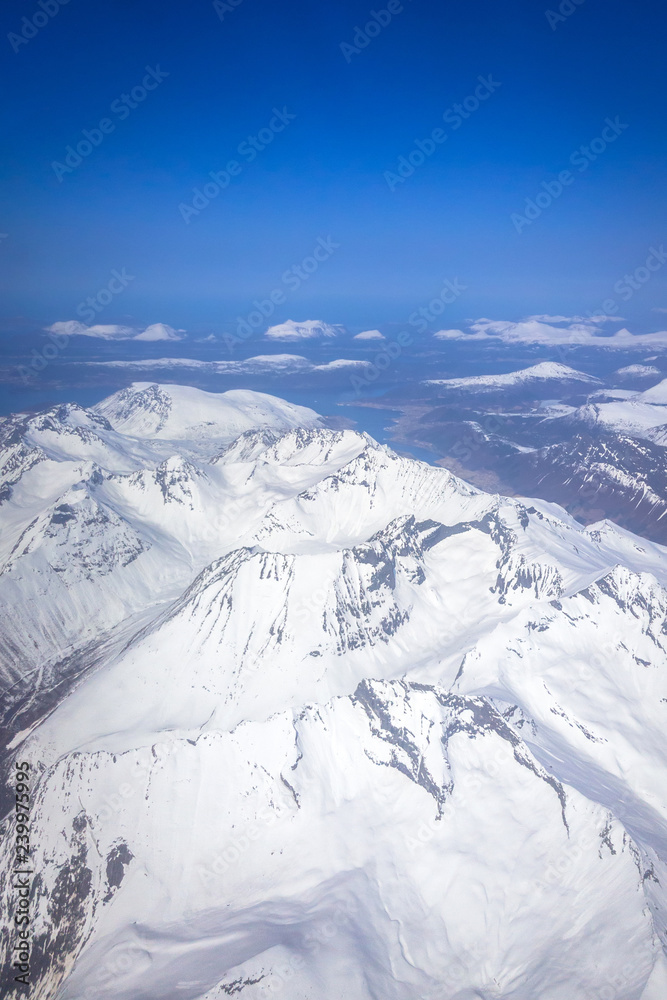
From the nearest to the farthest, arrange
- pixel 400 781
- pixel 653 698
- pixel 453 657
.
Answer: pixel 400 781
pixel 653 698
pixel 453 657

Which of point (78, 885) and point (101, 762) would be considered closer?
point (78, 885)

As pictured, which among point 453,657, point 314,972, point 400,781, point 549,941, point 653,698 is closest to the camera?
→ point 314,972

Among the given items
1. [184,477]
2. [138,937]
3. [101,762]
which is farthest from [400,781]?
[184,477]

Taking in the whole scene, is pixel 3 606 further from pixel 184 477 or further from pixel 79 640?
pixel 184 477

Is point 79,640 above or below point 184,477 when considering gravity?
below

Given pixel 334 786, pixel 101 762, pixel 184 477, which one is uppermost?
pixel 184 477

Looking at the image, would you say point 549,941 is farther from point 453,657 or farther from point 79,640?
point 79,640

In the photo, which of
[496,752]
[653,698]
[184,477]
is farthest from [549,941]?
[184,477]
